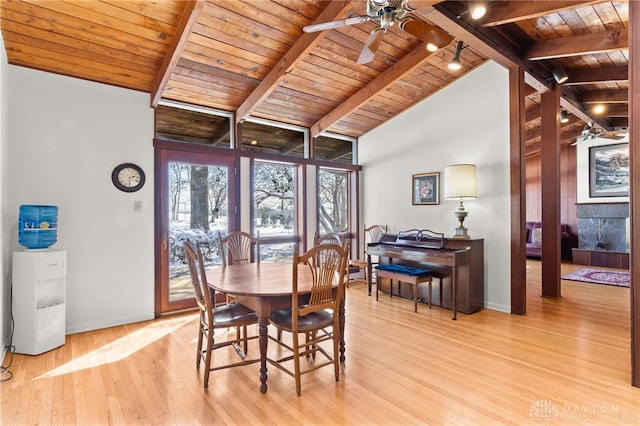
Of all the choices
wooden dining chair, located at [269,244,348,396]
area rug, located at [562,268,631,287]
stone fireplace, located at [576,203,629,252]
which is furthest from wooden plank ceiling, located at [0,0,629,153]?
stone fireplace, located at [576,203,629,252]

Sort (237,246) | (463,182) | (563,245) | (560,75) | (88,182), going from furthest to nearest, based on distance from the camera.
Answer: (563,245)
(560,75)
(463,182)
(237,246)
(88,182)

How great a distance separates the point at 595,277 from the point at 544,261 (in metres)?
2.18

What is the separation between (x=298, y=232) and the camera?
5.37m

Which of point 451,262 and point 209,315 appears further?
point 451,262

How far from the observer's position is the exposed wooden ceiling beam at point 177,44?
104 inches

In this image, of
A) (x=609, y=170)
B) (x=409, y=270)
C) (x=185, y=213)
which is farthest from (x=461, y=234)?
(x=609, y=170)

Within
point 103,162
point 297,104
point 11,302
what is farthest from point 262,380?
point 297,104

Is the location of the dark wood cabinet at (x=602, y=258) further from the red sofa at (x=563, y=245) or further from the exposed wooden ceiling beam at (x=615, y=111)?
the exposed wooden ceiling beam at (x=615, y=111)

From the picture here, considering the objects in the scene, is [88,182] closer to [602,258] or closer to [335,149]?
[335,149]

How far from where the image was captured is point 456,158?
4672mm

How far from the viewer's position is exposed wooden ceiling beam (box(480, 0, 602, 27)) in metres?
2.83

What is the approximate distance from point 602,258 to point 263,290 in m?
8.12

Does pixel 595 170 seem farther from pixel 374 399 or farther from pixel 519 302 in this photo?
pixel 374 399

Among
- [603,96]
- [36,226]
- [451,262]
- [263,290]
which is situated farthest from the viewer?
[603,96]
